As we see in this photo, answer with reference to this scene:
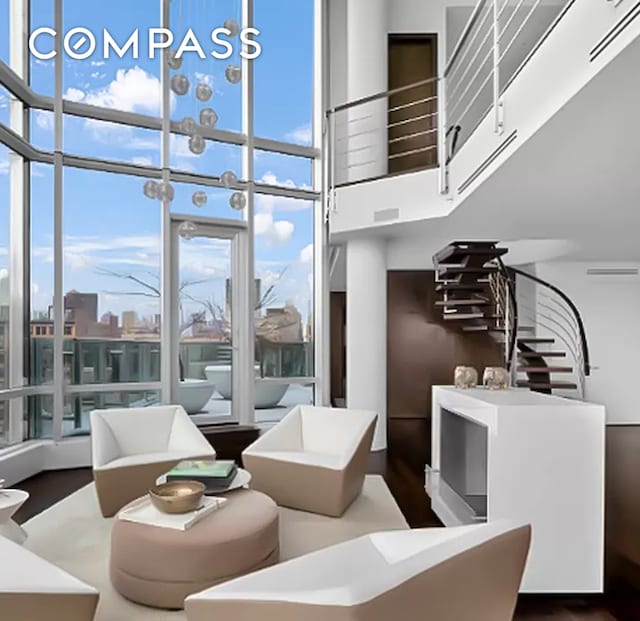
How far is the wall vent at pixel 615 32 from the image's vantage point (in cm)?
220

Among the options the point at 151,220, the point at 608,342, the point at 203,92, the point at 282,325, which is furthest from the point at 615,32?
the point at 608,342

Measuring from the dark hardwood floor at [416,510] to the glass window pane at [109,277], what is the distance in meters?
1.33

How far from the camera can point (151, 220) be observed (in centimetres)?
721

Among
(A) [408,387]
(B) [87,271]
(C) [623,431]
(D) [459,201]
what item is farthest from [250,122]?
(C) [623,431]

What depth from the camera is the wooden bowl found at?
318 centimetres

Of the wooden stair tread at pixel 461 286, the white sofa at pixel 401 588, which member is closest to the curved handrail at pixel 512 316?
the wooden stair tread at pixel 461 286

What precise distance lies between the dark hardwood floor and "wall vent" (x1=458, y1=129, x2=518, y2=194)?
8.56ft

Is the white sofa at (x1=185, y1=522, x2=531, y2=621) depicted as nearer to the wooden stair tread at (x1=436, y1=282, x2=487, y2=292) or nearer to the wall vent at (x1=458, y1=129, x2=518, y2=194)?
the wall vent at (x1=458, y1=129, x2=518, y2=194)

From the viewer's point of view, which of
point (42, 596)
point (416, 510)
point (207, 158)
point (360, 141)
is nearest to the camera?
point (42, 596)

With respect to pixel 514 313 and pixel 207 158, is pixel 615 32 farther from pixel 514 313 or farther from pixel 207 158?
pixel 207 158

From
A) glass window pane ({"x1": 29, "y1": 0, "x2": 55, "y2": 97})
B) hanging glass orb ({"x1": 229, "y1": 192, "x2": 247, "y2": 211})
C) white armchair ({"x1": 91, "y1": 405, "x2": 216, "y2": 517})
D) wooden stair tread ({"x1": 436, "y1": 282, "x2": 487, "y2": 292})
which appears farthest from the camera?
wooden stair tread ({"x1": 436, "y1": 282, "x2": 487, "y2": 292})

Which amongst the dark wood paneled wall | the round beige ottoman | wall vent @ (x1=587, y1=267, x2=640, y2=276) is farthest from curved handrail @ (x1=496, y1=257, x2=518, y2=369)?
the round beige ottoman

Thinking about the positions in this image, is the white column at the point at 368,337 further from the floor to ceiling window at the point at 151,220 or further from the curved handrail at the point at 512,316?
the curved handrail at the point at 512,316

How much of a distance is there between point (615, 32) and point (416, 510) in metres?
3.52
